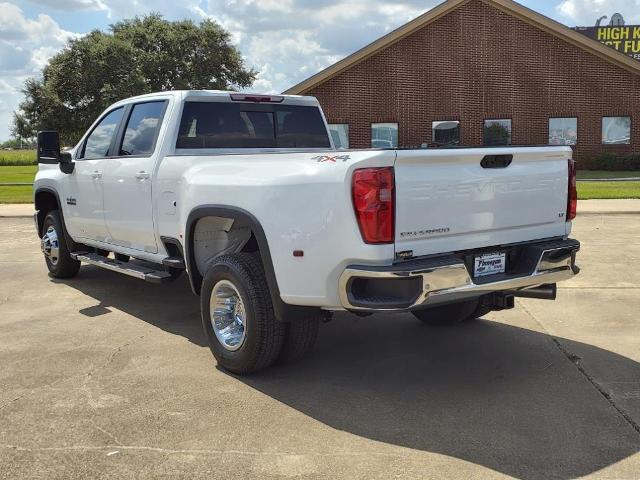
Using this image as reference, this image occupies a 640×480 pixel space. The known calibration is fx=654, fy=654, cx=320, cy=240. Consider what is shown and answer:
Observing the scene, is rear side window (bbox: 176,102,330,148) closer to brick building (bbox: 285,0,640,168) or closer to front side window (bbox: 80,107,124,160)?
front side window (bbox: 80,107,124,160)

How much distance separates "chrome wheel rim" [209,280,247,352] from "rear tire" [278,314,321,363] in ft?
1.09

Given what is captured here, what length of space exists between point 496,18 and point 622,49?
62.6ft

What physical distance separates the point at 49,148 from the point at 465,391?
499cm

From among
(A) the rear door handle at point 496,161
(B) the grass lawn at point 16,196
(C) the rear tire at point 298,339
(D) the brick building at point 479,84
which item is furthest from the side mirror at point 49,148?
(D) the brick building at point 479,84

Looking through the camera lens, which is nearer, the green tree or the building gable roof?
the building gable roof

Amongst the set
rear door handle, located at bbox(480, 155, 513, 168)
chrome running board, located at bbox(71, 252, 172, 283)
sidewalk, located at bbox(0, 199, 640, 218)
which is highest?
rear door handle, located at bbox(480, 155, 513, 168)

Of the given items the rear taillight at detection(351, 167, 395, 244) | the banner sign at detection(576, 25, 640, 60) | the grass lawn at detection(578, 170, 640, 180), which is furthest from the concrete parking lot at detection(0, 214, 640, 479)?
the banner sign at detection(576, 25, 640, 60)

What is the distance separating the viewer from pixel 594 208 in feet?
45.7

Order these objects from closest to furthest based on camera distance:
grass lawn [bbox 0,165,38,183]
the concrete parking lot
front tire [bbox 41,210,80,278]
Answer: the concrete parking lot < front tire [bbox 41,210,80,278] < grass lawn [bbox 0,165,38,183]

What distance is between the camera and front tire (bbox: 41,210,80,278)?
7660 mm

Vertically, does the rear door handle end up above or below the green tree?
below

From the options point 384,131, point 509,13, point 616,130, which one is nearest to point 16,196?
point 384,131

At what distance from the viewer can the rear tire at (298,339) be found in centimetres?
443

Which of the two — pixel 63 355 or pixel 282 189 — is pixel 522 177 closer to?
pixel 282 189
